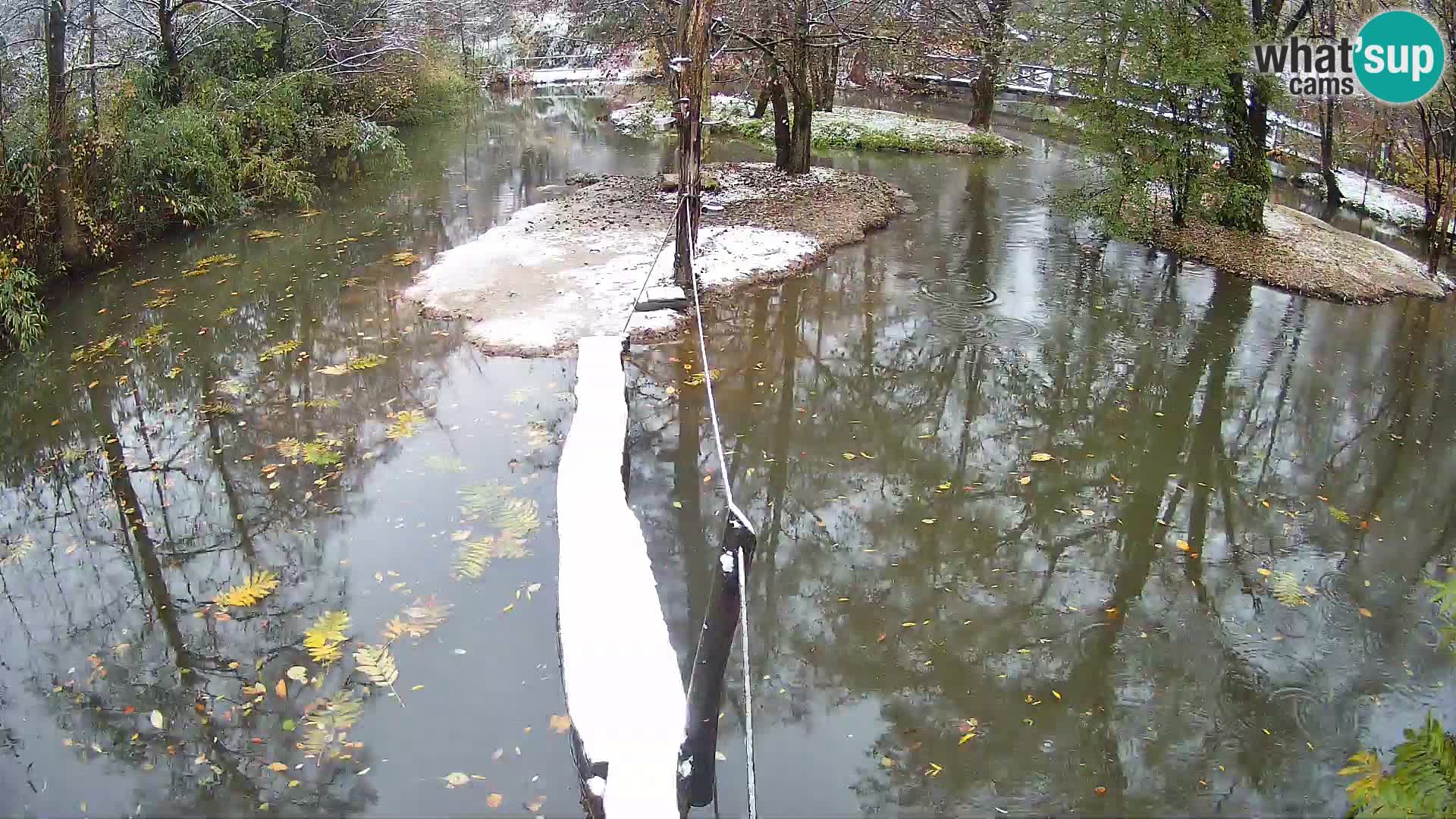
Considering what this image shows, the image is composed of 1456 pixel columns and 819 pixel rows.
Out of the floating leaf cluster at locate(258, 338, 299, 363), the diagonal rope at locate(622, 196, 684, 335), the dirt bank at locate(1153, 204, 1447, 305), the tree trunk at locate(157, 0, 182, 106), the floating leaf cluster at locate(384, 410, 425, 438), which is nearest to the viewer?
the floating leaf cluster at locate(384, 410, 425, 438)

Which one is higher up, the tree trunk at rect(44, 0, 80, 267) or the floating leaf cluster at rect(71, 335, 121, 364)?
the tree trunk at rect(44, 0, 80, 267)

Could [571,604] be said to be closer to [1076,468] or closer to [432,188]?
[1076,468]

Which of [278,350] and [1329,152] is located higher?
[1329,152]

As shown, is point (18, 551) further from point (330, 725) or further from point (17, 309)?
point (17, 309)

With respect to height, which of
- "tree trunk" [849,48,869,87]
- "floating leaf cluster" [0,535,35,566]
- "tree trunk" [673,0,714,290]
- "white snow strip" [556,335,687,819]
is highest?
"tree trunk" [849,48,869,87]

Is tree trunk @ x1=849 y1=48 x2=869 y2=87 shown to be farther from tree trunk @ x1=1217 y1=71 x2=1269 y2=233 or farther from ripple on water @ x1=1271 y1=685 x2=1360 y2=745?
ripple on water @ x1=1271 y1=685 x2=1360 y2=745

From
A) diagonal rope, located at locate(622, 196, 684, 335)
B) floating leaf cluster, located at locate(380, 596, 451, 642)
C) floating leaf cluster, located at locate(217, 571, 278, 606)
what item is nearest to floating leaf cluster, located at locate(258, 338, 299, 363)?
diagonal rope, located at locate(622, 196, 684, 335)

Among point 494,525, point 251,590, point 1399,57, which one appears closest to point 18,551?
point 251,590
